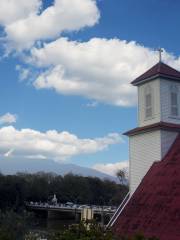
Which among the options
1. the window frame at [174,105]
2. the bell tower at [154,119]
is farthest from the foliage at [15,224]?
the window frame at [174,105]

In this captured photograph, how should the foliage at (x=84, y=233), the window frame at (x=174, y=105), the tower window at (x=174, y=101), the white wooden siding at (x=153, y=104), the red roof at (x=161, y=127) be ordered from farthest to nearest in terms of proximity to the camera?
the tower window at (x=174, y=101) → the window frame at (x=174, y=105) → the white wooden siding at (x=153, y=104) → the red roof at (x=161, y=127) → the foliage at (x=84, y=233)

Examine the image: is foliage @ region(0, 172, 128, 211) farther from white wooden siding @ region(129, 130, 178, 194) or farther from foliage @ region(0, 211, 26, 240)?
foliage @ region(0, 211, 26, 240)

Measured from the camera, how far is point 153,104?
24625mm

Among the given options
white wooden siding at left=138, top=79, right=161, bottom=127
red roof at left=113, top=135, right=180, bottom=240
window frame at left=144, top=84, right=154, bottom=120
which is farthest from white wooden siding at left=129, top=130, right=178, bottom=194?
window frame at left=144, top=84, right=154, bottom=120

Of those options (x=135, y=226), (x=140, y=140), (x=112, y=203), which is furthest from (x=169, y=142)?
(x=112, y=203)

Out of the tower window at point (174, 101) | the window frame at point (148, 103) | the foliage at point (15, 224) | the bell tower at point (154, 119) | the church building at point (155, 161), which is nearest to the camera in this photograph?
the foliage at point (15, 224)

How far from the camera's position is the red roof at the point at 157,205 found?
18.2 m

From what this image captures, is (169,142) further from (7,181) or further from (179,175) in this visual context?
(7,181)

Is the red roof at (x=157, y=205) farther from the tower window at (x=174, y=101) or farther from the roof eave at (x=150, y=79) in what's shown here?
the roof eave at (x=150, y=79)

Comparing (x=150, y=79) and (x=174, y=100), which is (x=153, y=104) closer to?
(x=174, y=100)

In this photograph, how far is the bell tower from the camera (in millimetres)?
23000

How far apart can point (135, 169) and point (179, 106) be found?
4.30 m

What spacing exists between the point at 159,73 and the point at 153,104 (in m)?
1.75

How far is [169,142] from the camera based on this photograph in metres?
23.0
